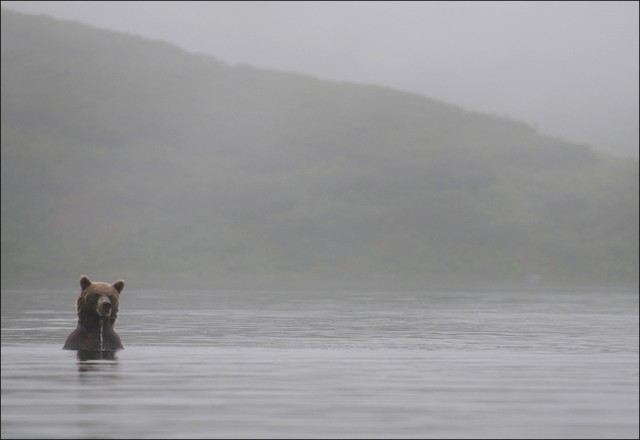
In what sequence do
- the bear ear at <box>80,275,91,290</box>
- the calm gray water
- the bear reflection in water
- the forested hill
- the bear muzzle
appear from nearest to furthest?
the calm gray water
the bear reflection in water
the bear muzzle
the bear ear at <box>80,275,91,290</box>
the forested hill

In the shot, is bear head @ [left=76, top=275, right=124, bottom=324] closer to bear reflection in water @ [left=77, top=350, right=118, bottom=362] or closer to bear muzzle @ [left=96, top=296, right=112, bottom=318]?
bear muzzle @ [left=96, top=296, right=112, bottom=318]

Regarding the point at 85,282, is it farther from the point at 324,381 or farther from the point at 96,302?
the point at 324,381

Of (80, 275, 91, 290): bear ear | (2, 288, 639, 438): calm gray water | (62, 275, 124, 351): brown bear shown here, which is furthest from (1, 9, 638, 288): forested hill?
(80, 275, 91, 290): bear ear

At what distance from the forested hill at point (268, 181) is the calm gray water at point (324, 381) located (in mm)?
70649

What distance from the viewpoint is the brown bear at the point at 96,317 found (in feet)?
72.5

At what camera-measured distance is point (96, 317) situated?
73.6 feet

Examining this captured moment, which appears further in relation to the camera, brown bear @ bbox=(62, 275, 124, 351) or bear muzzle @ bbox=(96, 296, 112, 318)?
brown bear @ bbox=(62, 275, 124, 351)

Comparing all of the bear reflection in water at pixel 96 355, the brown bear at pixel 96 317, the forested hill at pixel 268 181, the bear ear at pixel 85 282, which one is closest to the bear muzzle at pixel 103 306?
the brown bear at pixel 96 317

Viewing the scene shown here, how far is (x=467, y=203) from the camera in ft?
454

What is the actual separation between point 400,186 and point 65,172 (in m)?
34.0

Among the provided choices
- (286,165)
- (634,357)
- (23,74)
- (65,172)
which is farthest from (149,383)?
(23,74)

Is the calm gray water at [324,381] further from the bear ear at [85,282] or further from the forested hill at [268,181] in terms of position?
the forested hill at [268,181]

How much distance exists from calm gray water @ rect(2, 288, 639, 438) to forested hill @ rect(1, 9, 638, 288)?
70.6 m

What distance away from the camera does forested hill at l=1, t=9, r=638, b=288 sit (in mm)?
123062
